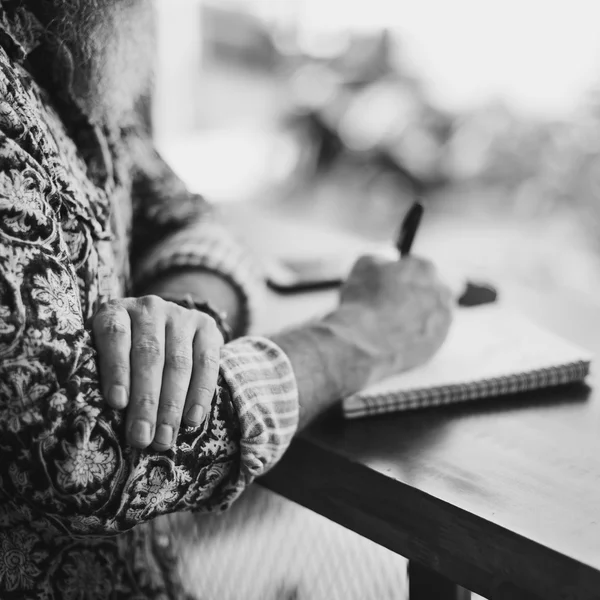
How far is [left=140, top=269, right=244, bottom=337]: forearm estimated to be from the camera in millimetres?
910

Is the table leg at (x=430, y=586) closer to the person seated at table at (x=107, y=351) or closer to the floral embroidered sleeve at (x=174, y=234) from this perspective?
the person seated at table at (x=107, y=351)

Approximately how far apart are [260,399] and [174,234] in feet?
1.44

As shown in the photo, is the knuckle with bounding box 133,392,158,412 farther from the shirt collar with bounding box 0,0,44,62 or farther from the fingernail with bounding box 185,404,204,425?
the shirt collar with bounding box 0,0,44,62

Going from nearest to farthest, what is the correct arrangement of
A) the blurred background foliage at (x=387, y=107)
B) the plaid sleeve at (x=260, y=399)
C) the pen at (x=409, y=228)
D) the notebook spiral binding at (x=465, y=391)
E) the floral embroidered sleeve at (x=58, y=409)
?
the floral embroidered sleeve at (x=58, y=409) → the plaid sleeve at (x=260, y=399) → the notebook spiral binding at (x=465, y=391) → the pen at (x=409, y=228) → the blurred background foliage at (x=387, y=107)

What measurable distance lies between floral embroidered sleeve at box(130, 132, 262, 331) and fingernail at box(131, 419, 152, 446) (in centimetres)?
40

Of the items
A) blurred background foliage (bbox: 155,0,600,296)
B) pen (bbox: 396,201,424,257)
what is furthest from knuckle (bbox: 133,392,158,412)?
blurred background foliage (bbox: 155,0,600,296)

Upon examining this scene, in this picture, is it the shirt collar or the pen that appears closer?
the shirt collar

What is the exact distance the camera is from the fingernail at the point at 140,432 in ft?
1.77

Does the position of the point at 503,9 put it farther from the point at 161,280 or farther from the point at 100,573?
the point at 100,573

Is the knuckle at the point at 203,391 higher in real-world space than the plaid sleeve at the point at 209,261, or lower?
higher

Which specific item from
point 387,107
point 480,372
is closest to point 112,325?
point 480,372

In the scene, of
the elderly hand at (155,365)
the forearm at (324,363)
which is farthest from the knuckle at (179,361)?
the forearm at (324,363)

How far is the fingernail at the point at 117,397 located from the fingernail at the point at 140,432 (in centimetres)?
2

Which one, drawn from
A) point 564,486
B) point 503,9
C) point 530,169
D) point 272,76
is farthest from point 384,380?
point 272,76
